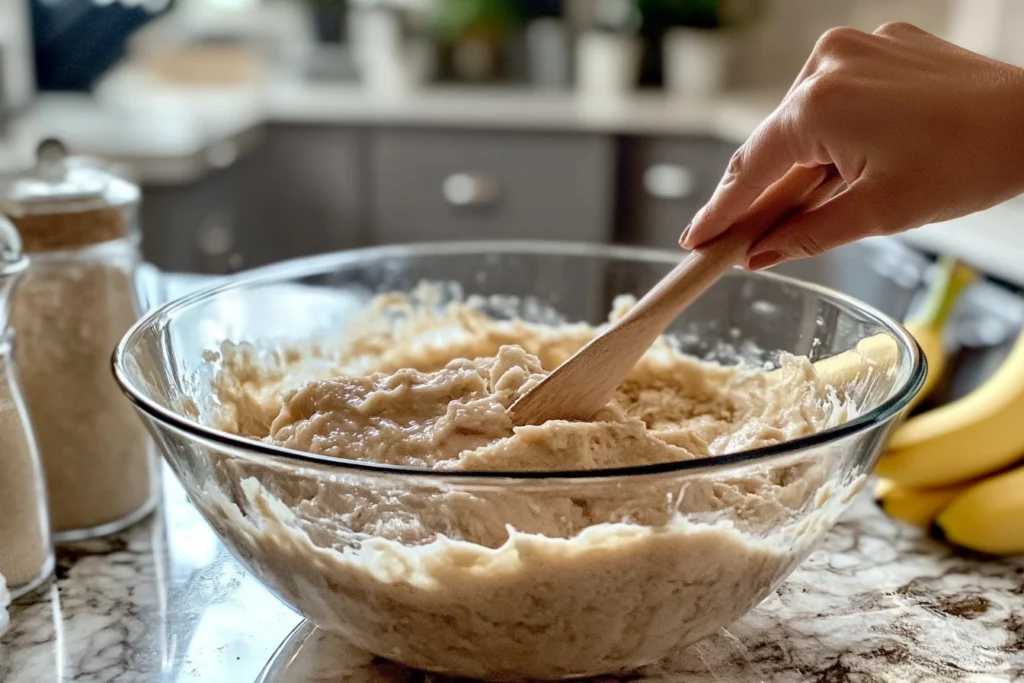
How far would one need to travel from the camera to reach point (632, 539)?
1.87 ft

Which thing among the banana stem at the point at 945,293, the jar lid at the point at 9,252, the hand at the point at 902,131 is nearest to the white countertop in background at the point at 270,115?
the banana stem at the point at 945,293

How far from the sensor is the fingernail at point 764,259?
0.73 metres

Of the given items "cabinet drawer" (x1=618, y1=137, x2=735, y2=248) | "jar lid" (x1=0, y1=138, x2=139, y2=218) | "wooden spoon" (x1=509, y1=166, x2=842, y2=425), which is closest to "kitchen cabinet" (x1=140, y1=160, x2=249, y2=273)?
"cabinet drawer" (x1=618, y1=137, x2=735, y2=248)

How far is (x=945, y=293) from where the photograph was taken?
117cm

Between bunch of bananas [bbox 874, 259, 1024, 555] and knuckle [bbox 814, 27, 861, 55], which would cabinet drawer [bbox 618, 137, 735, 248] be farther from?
knuckle [bbox 814, 27, 861, 55]

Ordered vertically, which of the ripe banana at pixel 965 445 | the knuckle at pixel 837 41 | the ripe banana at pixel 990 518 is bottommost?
the ripe banana at pixel 990 518

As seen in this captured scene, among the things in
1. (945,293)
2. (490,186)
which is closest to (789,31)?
(490,186)

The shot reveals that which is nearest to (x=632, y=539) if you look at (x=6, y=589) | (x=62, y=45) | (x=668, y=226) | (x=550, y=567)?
(x=550, y=567)

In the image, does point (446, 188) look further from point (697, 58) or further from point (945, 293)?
point (945, 293)

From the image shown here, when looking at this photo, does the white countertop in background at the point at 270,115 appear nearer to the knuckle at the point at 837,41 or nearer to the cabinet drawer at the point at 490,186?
the cabinet drawer at the point at 490,186

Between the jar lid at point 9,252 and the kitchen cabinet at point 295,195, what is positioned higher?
the jar lid at point 9,252

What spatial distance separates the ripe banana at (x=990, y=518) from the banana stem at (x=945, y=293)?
377mm

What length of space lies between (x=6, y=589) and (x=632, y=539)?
0.42m

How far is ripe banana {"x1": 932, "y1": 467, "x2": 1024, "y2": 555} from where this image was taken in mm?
781
